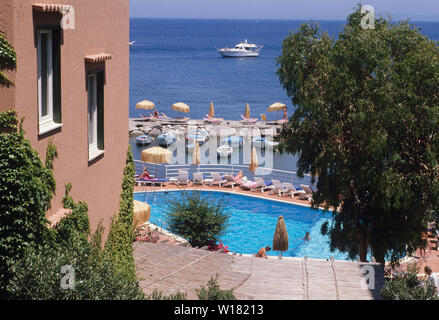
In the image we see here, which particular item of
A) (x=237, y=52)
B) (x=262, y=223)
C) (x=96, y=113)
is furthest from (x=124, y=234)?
(x=237, y=52)

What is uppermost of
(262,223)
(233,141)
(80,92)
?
(80,92)

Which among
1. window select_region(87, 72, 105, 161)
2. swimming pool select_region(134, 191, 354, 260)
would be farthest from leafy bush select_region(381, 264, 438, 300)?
swimming pool select_region(134, 191, 354, 260)

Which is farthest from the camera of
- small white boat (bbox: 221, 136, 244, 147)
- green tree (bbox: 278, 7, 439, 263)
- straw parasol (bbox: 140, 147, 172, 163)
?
small white boat (bbox: 221, 136, 244, 147)

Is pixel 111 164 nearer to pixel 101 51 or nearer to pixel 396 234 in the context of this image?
pixel 101 51

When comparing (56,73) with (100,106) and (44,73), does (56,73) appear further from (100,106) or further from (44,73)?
(100,106)

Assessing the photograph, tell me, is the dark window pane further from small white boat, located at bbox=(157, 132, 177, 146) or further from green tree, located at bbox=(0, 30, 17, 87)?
small white boat, located at bbox=(157, 132, 177, 146)

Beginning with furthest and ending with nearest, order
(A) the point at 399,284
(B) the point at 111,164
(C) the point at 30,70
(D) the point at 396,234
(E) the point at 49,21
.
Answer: (D) the point at 396,234 < (B) the point at 111,164 < (A) the point at 399,284 < (E) the point at 49,21 < (C) the point at 30,70

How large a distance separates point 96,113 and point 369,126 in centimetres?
640

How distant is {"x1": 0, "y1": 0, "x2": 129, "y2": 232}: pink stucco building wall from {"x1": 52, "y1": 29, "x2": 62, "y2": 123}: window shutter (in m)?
0.09

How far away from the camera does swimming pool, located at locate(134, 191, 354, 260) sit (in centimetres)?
2197

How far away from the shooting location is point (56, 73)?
787 centimetres

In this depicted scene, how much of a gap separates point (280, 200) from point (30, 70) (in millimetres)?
20741

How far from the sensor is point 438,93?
12477mm
